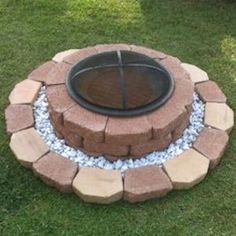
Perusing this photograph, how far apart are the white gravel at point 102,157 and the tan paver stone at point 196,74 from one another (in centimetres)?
26

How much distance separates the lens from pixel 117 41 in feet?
13.7

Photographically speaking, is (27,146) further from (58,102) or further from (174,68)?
(174,68)

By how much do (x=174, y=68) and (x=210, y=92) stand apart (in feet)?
1.24

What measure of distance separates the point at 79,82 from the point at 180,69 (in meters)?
Result: 0.76

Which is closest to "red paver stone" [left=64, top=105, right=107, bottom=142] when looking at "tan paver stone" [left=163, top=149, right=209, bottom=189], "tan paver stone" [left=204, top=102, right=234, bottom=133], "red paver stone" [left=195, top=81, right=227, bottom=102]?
"tan paver stone" [left=163, top=149, right=209, bottom=189]

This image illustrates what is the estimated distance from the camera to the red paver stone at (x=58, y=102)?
9.93 feet

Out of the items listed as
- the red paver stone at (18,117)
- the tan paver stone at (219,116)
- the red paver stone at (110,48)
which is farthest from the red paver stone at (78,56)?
the tan paver stone at (219,116)

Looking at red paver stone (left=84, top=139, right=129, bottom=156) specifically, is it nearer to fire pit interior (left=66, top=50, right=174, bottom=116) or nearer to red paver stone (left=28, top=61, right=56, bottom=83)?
fire pit interior (left=66, top=50, right=174, bottom=116)

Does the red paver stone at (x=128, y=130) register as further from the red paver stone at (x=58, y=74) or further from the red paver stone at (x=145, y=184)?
the red paver stone at (x=58, y=74)

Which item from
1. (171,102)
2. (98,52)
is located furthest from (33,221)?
(98,52)

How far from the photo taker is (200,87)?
359cm

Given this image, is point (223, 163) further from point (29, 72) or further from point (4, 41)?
point (4, 41)

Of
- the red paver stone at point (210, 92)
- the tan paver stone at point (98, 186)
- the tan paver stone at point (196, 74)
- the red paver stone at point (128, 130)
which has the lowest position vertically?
the tan paver stone at point (98, 186)

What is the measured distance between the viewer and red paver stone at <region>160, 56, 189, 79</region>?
10.8 ft
